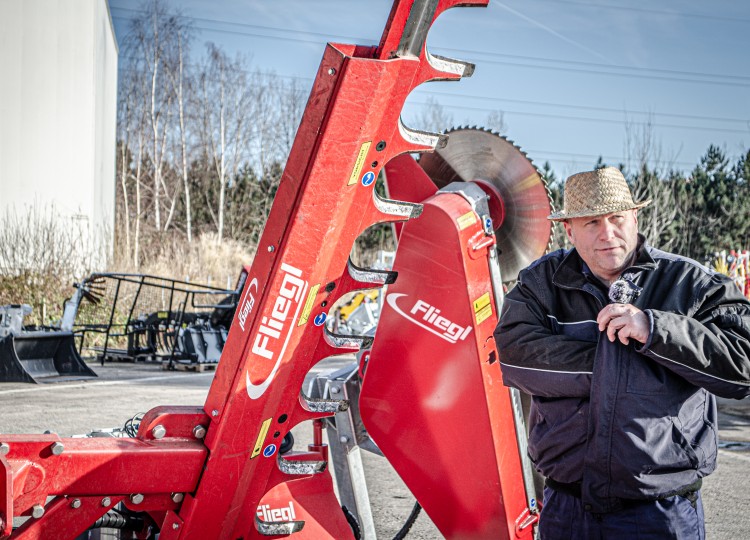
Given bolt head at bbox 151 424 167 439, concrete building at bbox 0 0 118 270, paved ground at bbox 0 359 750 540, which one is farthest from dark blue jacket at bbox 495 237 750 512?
concrete building at bbox 0 0 118 270

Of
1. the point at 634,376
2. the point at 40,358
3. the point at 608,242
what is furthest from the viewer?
the point at 40,358

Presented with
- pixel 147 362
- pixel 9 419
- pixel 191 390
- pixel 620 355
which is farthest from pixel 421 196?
pixel 147 362

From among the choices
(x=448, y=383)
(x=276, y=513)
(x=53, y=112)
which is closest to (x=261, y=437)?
(x=276, y=513)

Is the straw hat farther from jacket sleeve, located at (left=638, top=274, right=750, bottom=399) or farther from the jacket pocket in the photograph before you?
the jacket pocket

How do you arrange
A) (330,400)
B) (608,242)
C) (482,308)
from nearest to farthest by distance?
(608,242)
(330,400)
(482,308)

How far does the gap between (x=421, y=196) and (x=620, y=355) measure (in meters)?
1.46

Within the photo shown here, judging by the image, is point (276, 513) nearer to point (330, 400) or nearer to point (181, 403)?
point (330, 400)

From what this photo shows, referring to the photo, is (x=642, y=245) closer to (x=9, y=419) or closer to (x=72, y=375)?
(x=9, y=419)

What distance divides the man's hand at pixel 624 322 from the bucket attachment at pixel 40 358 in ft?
33.5

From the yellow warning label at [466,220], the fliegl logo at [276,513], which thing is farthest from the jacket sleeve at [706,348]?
the fliegl logo at [276,513]

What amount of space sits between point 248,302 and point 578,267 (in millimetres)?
1186

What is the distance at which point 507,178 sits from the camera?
12.5ft

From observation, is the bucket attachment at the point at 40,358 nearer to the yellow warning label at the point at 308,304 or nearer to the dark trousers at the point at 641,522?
the yellow warning label at the point at 308,304

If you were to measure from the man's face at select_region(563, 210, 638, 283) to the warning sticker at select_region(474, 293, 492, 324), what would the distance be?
0.74 m
